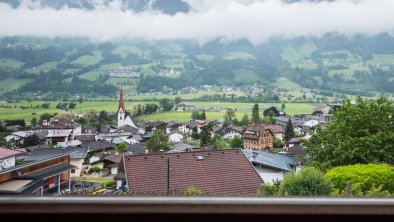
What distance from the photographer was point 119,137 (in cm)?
371

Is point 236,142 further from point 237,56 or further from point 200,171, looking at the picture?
point 237,56

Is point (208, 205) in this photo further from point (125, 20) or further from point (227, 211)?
point (125, 20)

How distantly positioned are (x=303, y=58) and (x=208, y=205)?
2.16 metres

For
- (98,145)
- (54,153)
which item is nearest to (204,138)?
(98,145)

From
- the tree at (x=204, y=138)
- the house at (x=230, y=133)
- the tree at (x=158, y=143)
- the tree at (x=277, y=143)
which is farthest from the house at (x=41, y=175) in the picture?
the tree at (x=277, y=143)

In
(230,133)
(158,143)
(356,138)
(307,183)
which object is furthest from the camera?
(356,138)

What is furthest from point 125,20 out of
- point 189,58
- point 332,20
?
point 332,20

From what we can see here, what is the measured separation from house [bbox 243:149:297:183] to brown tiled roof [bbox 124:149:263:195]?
0.59ft

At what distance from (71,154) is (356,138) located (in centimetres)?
535

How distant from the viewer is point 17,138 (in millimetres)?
1961

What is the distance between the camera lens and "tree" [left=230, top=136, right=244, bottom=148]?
211 inches

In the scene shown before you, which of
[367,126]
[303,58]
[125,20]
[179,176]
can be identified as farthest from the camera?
[367,126]

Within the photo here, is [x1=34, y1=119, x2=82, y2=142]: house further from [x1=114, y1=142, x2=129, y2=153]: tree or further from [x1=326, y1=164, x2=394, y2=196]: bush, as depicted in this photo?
[x1=326, y1=164, x2=394, y2=196]: bush

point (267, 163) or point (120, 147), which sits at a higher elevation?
point (120, 147)
